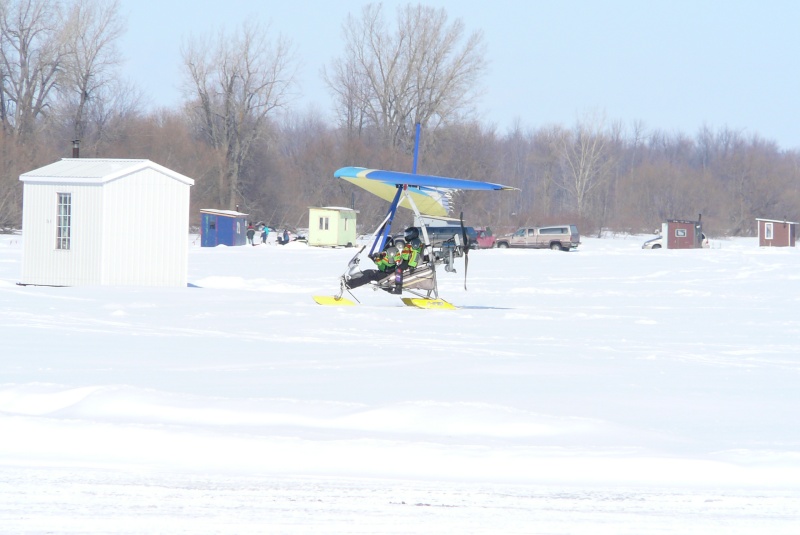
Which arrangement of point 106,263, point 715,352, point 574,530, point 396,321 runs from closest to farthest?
point 574,530 → point 715,352 → point 396,321 → point 106,263

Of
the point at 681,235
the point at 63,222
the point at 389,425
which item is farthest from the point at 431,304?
the point at 681,235

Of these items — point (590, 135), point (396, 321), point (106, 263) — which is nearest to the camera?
point (396, 321)

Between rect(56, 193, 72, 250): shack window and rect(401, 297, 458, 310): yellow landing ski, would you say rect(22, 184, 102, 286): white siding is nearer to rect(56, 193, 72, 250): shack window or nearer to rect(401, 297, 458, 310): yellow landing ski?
rect(56, 193, 72, 250): shack window

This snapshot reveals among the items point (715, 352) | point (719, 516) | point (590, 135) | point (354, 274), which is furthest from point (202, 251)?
point (590, 135)

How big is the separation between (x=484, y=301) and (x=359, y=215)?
130ft

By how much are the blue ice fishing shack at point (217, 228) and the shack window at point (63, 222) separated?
80.6 ft

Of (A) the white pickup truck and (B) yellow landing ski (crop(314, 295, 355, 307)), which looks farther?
(A) the white pickup truck

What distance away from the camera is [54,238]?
18.4 meters

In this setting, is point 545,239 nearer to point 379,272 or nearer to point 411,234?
point 411,234

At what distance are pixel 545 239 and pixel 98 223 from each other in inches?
1337

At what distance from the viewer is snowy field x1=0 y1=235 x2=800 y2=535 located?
4.74 meters

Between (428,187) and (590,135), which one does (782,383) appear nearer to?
(428,187)

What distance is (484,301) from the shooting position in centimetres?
1881

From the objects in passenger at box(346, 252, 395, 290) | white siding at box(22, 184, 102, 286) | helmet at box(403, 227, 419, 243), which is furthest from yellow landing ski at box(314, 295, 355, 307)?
white siding at box(22, 184, 102, 286)
